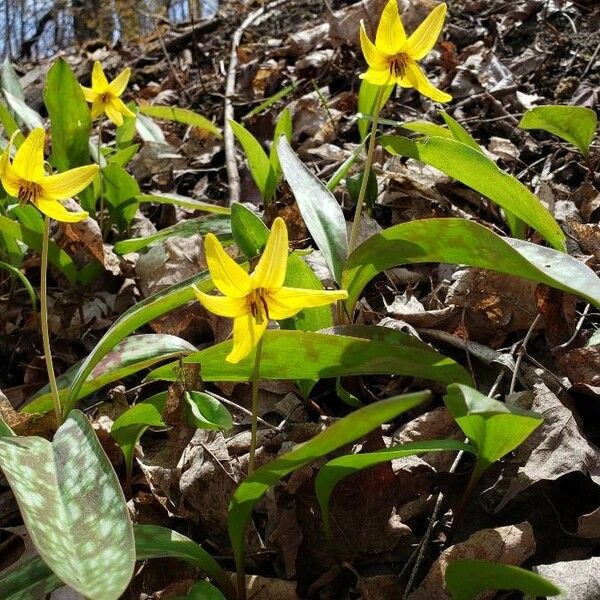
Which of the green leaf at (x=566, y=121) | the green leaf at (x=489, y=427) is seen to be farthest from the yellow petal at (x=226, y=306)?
the green leaf at (x=566, y=121)

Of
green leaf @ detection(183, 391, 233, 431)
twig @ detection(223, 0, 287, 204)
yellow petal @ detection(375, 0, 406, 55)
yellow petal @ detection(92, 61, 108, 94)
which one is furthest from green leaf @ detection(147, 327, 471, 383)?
yellow petal @ detection(92, 61, 108, 94)

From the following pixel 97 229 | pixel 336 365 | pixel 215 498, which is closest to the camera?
pixel 336 365

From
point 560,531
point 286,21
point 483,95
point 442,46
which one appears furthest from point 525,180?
point 286,21

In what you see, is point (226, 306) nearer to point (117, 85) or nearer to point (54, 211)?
point (54, 211)

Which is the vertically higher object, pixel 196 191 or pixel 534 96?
pixel 534 96

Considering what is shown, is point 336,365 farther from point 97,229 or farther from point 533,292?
point 97,229
